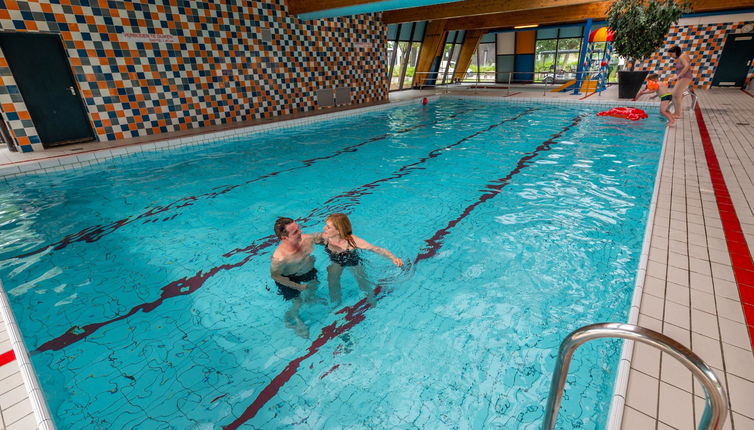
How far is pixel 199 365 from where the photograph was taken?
218 cm

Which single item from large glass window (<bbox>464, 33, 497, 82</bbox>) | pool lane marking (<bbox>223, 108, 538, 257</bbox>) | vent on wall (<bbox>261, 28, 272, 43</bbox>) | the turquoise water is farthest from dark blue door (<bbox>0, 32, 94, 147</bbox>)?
large glass window (<bbox>464, 33, 497, 82</bbox>)

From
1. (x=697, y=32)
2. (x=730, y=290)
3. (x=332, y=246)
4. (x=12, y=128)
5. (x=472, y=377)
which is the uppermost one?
(x=697, y=32)

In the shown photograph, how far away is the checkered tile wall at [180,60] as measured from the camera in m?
6.27

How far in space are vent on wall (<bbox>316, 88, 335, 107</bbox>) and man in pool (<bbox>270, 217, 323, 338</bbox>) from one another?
8.90 metres

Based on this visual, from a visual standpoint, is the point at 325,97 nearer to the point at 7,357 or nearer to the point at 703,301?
the point at 7,357

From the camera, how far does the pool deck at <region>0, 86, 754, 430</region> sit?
153cm

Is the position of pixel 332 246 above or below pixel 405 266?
above

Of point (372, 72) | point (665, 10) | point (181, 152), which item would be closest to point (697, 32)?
point (665, 10)

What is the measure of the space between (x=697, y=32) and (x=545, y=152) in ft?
40.8

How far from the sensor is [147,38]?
282 inches

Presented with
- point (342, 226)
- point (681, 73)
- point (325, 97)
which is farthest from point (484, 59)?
point (342, 226)

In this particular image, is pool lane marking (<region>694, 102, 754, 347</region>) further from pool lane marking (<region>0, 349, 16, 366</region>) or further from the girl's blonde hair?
pool lane marking (<region>0, 349, 16, 366</region>)

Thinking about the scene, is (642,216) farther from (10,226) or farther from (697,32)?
(697,32)

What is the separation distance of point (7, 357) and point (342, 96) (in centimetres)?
1052
